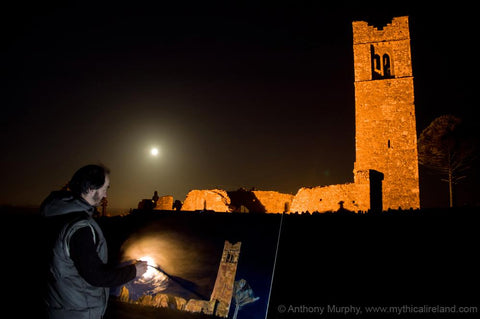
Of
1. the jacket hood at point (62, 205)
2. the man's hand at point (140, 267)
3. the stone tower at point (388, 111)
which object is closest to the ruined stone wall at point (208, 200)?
the stone tower at point (388, 111)

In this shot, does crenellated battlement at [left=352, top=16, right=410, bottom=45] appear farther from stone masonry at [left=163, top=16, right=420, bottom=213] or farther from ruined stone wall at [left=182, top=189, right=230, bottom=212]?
ruined stone wall at [left=182, top=189, right=230, bottom=212]

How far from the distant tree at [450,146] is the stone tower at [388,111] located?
289 centimetres

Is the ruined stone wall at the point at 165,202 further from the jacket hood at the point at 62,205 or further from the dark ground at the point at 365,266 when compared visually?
the jacket hood at the point at 62,205

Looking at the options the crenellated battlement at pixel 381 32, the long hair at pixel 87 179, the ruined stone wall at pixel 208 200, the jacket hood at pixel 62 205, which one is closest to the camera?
the jacket hood at pixel 62 205

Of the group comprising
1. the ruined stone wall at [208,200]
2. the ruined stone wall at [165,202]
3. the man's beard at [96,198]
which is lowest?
the man's beard at [96,198]

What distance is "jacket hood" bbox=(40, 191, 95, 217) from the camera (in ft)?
7.34

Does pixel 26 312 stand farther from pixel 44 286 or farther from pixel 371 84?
pixel 371 84

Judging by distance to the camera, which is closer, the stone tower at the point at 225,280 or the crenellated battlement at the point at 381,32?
the stone tower at the point at 225,280

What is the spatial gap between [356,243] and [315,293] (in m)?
1.28

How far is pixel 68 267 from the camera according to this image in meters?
2.14

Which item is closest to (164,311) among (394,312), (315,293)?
(315,293)

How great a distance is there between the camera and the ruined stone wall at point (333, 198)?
14.3 m

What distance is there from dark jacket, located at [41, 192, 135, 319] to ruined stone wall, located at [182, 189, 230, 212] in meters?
15.1

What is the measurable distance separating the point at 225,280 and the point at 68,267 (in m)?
1.53
